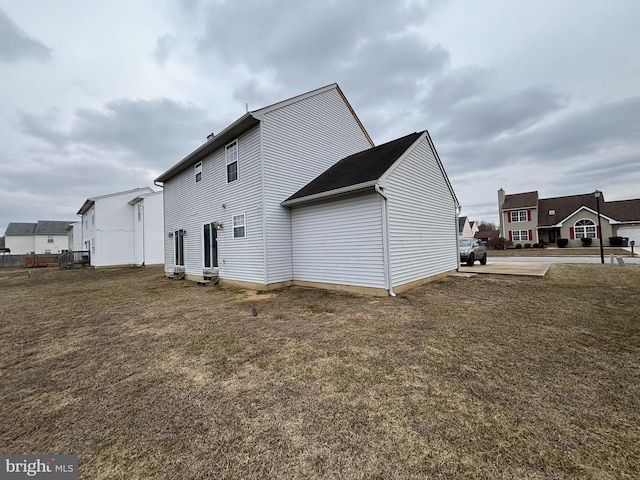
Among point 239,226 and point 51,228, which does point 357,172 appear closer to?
point 239,226

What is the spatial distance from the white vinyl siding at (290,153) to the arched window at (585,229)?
33570 mm

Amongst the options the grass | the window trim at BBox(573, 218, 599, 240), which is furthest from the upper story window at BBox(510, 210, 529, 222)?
the grass

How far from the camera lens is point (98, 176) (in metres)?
32.1

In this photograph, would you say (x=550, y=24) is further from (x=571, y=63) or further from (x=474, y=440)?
(x=474, y=440)

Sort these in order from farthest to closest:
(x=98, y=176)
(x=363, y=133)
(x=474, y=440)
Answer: (x=98, y=176)
(x=363, y=133)
(x=474, y=440)

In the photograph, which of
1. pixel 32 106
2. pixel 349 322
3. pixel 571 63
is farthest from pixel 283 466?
pixel 32 106

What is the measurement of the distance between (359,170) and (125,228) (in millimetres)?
24220

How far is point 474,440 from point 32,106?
20.4 metres

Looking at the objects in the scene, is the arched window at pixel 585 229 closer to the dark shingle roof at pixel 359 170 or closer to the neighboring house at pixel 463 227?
the neighboring house at pixel 463 227

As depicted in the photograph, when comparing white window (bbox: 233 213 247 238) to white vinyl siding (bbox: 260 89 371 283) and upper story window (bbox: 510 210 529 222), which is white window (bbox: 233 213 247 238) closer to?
→ white vinyl siding (bbox: 260 89 371 283)

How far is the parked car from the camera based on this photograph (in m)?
14.8

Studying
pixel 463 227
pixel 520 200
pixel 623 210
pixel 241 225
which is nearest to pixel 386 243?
pixel 241 225

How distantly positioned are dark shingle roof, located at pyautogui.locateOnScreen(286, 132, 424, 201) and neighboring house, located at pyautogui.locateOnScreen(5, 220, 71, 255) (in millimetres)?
58831

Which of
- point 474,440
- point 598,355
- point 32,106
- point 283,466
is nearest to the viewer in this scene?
point 283,466
